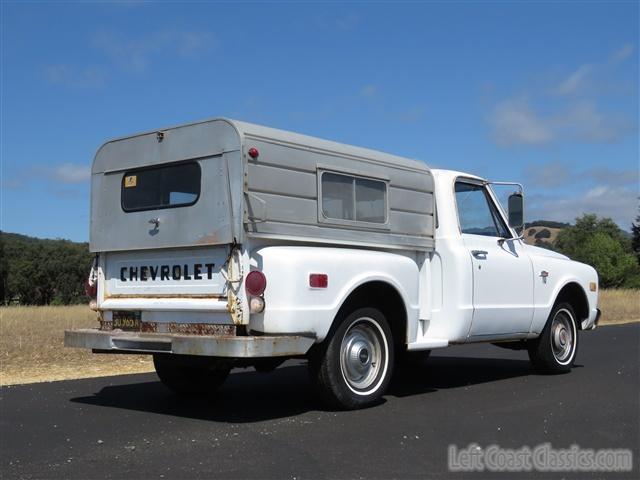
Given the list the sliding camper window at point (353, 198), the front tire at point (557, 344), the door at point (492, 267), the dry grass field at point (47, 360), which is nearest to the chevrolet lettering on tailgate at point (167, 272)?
the sliding camper window at point (353, 198)

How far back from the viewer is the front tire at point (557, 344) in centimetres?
925

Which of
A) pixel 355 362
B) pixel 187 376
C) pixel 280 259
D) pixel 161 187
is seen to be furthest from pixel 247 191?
pixel 187 376

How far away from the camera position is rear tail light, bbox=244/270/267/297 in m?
6.00

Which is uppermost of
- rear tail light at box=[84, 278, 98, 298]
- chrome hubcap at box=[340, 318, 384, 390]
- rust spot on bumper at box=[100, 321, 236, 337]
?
rear tail light at box=[84, 278, 98, 298]

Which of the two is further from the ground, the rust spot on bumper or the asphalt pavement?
the rust spot on bumper

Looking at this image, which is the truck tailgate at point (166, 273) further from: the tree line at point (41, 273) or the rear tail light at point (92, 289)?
the tree line at point (41, 273)

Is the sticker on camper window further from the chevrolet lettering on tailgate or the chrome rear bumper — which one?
the chrome rear bumper

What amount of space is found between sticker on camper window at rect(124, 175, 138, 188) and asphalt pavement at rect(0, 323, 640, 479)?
6.95 ft

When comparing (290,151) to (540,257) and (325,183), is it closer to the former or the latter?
(325,183)

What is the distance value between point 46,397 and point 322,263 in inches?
139

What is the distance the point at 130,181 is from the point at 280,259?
197cm

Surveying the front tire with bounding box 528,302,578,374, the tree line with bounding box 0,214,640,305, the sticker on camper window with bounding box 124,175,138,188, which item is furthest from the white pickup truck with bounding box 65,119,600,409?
the tree line with bounding box 0,214,640,305

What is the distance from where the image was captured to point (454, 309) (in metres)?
7.79

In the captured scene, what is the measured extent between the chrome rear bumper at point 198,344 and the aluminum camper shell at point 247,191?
826mm
